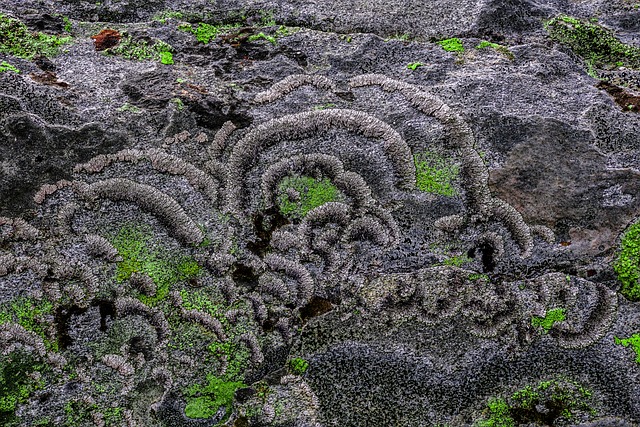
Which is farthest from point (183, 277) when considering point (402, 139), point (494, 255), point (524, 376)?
point (524, 376)

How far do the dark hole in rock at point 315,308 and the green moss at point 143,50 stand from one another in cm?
185

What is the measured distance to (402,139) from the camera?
3.55m

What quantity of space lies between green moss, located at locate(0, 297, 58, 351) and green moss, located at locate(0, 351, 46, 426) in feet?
0.45

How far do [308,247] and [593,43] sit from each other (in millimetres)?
2617

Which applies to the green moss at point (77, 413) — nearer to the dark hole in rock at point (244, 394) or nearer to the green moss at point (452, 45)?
the dark hole in rock at point (244, 394)

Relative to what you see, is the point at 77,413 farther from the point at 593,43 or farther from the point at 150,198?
the point at 593,43

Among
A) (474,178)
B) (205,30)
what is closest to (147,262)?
(205,30)

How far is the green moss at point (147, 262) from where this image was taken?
11.1 feet

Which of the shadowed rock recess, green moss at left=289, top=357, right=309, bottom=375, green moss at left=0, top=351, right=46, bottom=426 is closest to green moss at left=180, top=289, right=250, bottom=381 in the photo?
the shadowed rock recess

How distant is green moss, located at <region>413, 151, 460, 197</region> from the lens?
3559 millimetres

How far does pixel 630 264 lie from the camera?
3525mm

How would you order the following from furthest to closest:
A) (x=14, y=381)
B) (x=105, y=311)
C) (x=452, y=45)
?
(x=452, y=45), (x=105, y=311), (x=14, y=381)

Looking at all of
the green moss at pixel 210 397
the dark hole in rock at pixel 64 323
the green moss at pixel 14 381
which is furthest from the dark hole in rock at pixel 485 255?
the green moss at pixel 14 381

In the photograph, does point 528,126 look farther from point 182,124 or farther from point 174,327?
point 174,327
